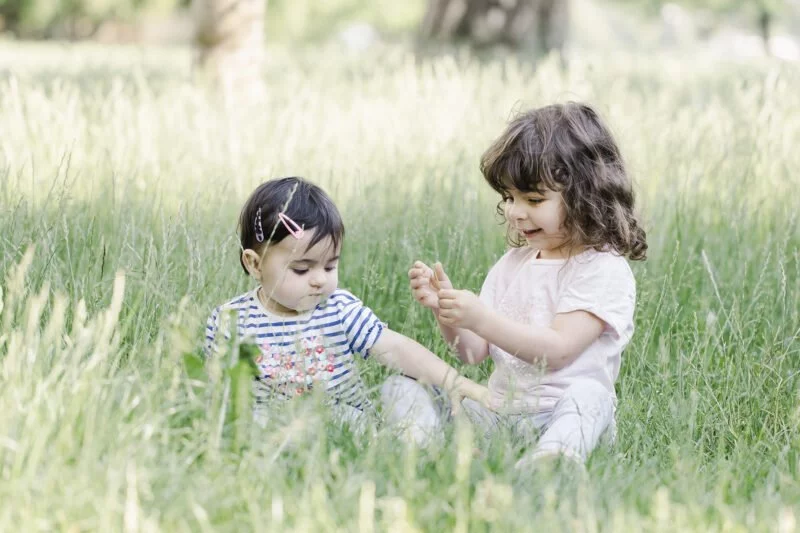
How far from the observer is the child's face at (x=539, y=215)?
3.09m

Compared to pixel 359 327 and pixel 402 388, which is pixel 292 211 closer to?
pixel 359 327

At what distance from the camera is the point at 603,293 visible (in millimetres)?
3023

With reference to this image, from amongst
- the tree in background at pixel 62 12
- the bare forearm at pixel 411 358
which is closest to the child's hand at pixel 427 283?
the bare forearm at pixel 411 358

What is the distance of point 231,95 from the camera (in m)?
7.07

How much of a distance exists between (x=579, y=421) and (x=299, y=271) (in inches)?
34.3

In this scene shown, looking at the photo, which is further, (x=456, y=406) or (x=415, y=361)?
(x=415, y=361)

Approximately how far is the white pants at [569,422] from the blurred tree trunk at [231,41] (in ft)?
16.5

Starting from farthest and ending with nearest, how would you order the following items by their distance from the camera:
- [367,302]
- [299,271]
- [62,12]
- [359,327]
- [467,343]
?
[62,12] → [367,302] → [467,343] → [359,327] → [299,271]

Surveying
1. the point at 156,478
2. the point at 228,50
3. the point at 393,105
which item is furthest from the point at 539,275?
the point at 228,50

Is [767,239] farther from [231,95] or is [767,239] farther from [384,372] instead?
[231,95]

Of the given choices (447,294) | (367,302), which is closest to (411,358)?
(447,294)

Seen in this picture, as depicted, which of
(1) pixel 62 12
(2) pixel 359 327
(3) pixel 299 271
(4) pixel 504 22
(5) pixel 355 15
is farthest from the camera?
(5) pixel 355 15

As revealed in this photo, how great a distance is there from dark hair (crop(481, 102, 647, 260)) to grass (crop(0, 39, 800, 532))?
1.36ft

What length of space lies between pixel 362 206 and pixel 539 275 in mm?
1256
